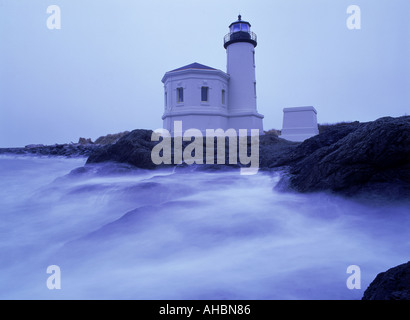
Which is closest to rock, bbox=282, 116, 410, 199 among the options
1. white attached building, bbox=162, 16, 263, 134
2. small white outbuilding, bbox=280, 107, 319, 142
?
small white outbuilding, bbox=280, 107, 319, 142

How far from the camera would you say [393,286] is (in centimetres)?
168

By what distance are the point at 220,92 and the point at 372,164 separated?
1434cm

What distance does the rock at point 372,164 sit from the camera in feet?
12.5

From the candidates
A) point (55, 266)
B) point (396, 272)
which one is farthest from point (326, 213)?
point (55, 266)

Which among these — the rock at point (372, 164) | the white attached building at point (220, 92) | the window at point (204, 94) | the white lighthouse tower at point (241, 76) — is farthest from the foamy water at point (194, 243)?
the white lighthouse tower at point (241, 76)

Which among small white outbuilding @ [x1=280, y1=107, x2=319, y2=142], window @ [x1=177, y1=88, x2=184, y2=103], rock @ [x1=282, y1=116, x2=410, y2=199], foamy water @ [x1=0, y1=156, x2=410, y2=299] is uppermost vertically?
window @ [x1=177, y1=88, x2=184, y2=103]

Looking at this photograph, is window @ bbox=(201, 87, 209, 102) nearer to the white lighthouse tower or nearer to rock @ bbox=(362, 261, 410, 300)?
the white lighthouse tower

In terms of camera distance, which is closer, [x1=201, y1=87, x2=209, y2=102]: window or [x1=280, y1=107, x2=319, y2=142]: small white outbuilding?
[x1=280, y1=107, x2=319, y2=142]: small white outbuilding

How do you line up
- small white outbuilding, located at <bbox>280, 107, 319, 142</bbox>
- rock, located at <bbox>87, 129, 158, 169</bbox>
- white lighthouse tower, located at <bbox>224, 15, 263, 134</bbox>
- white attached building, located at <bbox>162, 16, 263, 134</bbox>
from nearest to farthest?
rock, located at <bbox>87, 129, 158, 169</bbox>, small white outbuilding, located at <bbox>280, 107, 319, 142</bbox>, white attached building, located at <bbox>162, 16, 263, 134</bbox>, white lighthouse tower, located at <bbox>224, 15, 263, 134</bbox>

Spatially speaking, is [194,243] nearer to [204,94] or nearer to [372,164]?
[372,164]

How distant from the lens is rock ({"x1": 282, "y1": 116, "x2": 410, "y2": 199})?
12.5 ft
